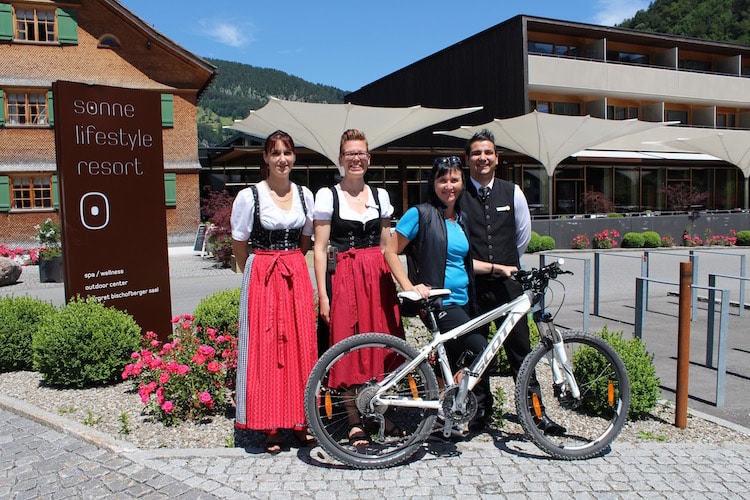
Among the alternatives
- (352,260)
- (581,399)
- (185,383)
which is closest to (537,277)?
(581,399)

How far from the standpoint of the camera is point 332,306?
3959 mm

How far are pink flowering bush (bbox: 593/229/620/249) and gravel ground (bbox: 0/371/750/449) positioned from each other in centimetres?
1760

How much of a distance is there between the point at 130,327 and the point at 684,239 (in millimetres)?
22211

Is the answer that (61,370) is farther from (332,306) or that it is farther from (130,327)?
(332,306)

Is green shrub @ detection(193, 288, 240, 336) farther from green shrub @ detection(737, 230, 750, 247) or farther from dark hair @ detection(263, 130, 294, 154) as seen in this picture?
green shrub @ detection(737, 230, 750, 247)

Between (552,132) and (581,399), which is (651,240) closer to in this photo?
(552,132)

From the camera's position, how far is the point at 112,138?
5902mm

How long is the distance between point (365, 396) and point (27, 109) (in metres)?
22.8

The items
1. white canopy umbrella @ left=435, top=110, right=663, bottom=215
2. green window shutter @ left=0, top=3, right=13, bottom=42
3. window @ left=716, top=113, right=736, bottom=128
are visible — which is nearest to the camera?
white canopy umbrella @ left=435, top=110, right=663, bottom=215

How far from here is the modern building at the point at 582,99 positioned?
27844 mm

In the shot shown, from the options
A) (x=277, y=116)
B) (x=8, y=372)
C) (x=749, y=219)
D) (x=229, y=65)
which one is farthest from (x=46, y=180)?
(x=229, y=65)

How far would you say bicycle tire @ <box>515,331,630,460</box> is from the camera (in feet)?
12.3

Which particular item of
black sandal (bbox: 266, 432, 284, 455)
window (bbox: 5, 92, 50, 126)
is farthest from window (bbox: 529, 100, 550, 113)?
black sandal (bbox: 266, 432, 284, 455)

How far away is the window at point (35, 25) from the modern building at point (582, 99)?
725 centimetres
